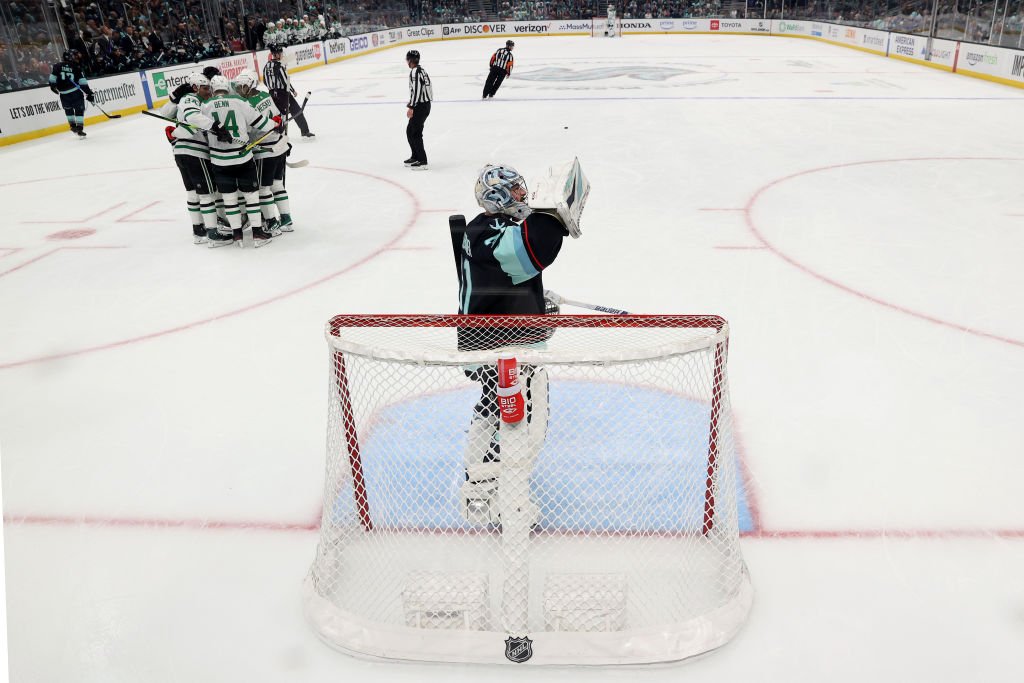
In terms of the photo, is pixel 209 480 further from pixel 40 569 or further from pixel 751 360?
pixel 751 360

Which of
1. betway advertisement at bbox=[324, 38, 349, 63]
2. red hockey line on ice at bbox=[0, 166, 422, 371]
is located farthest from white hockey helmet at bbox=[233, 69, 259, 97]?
betway advertisement at bbox=[324, 38, 349, 63]

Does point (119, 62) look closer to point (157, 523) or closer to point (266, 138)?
point (266, 138)

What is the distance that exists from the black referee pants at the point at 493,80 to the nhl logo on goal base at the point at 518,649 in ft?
36.3

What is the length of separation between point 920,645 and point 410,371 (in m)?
1.57

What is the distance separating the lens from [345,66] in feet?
59.8

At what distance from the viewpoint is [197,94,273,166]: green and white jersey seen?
15.1 ft

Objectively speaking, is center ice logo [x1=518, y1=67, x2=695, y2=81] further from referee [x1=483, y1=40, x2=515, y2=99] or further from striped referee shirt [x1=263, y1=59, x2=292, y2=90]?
striped referee shirt [x1=263, y1=59, x2=292, y2=90]

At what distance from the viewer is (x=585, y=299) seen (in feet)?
13.7

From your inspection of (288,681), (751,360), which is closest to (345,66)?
(751,360)

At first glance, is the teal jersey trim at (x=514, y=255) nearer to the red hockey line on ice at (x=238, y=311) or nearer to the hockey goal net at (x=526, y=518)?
the hockey goal net at (x=526, y=518)

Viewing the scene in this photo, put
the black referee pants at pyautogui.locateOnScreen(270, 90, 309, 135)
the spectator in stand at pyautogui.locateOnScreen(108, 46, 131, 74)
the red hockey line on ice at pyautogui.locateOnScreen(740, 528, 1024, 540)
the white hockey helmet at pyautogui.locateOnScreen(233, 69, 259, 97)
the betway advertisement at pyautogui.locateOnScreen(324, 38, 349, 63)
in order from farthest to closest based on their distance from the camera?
the betway advertisement at pyautogui.locateOnScreen(324, 38, 349, 63) < the spectator in stand at pyautogui.locateOnScreen(108, 46, 131, 74) < the black referee pants at pyautogui.locateOnScreen(270, 90, 309, 135) < the white hockey helmet at pyautogui.locateOnScreen(233, 69, 259, 97) < the red hockey line on ice at pyautogui.locateOnScreen(740, 528, 1024, 540)

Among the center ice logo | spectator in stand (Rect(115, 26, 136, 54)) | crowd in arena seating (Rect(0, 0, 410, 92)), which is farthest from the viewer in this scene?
the center ice logo

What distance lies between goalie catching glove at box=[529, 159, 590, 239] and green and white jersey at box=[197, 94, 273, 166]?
3.57m

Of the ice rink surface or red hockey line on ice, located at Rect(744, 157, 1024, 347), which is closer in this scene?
the ice rink surface
